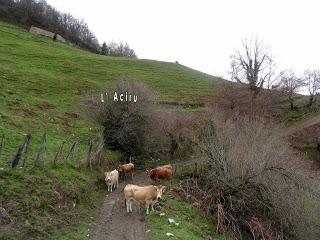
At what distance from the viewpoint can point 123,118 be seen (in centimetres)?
3394

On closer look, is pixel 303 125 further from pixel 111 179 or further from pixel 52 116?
pixel 111 179

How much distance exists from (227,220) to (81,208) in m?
7.81

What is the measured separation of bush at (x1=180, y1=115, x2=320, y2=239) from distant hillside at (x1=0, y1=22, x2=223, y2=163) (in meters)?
12.0

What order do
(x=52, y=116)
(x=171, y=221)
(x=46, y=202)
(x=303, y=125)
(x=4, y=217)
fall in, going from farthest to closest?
(x=303, y=125)
(x=52, y=116)
(x=171, y=221)
(x=46, y=202)
(x=4, y=217)

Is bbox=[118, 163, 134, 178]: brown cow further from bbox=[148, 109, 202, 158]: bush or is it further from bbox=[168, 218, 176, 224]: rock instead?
bbox=[168, 218, 176, 224]: rock

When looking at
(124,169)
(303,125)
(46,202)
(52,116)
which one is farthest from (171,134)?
(303,125)

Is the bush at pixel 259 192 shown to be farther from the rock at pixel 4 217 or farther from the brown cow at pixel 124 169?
the rock at pixel 4 217

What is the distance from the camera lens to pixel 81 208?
21719 mm

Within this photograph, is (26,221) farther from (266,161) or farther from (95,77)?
(95,77)

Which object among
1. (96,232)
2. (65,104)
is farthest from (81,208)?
(65,104)

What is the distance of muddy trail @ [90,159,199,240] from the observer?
19141 mm

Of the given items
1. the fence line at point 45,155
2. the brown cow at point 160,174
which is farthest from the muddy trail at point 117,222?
the brown cow at point 160,174

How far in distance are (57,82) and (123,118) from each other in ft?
69.3

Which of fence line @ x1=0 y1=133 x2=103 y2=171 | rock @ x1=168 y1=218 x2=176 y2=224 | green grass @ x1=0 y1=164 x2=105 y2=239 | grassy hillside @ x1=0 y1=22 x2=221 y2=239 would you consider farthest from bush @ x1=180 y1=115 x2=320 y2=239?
green grass @ x1=0 y1=164 x2=105 y2=239
